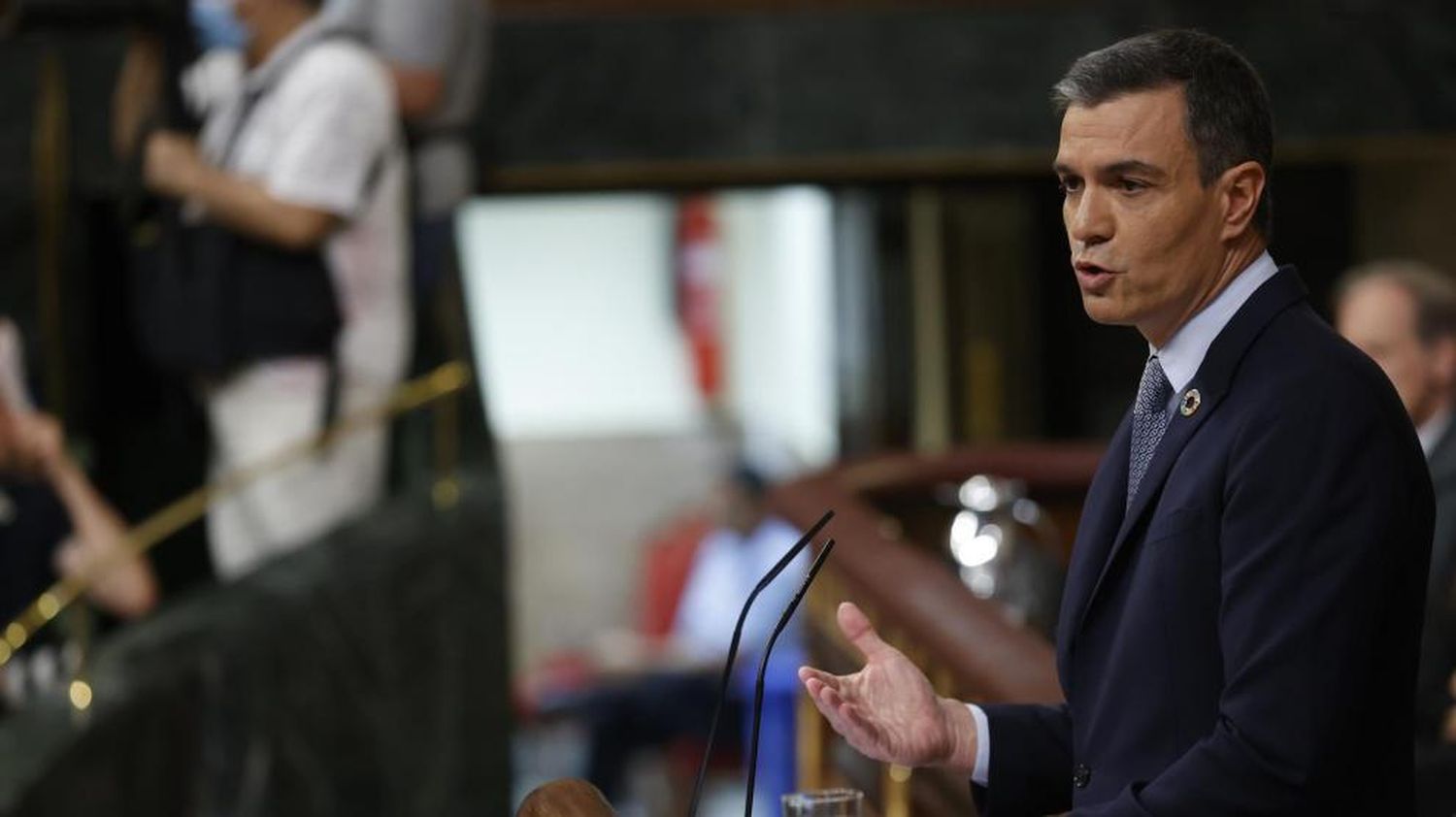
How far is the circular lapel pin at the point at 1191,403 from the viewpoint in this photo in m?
1.91

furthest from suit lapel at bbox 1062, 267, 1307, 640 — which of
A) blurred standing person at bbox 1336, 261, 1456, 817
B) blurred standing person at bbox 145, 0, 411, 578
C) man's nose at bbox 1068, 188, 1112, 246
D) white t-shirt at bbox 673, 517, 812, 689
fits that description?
white t-shirt at bbox 673, 517, 812, 689

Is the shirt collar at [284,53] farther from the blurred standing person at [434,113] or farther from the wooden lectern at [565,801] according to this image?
the wooden lectern at [565,801]

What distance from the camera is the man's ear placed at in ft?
6.20

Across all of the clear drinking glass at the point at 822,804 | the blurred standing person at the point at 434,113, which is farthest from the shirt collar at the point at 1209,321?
the blurred standing person at the point at 434,113

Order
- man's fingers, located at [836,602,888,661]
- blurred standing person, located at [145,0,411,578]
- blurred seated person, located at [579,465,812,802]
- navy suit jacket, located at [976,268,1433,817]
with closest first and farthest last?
navy suit jacket, located at [976,268,1433,817], man's fingers, located at [836,602,888,661], blurred standing person, located at [145,0,411,578], blurred seated person, located at [579,465,812,802]

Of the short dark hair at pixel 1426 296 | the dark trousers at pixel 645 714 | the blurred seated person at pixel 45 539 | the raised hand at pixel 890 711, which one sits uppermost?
the raised hand at pixel 890 711

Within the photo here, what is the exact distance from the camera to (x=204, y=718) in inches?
190

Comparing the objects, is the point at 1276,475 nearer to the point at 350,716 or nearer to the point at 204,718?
the point at 204,718

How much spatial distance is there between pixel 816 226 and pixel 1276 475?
12.3 m

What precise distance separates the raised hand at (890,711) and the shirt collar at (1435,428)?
2.85m

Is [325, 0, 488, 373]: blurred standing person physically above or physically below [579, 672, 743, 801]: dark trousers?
above

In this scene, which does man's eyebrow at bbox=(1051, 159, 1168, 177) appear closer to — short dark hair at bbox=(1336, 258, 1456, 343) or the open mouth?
the open mouth

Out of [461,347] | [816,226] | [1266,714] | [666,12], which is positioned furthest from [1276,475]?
[816,226]

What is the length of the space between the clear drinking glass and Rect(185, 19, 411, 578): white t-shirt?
3.19 m
